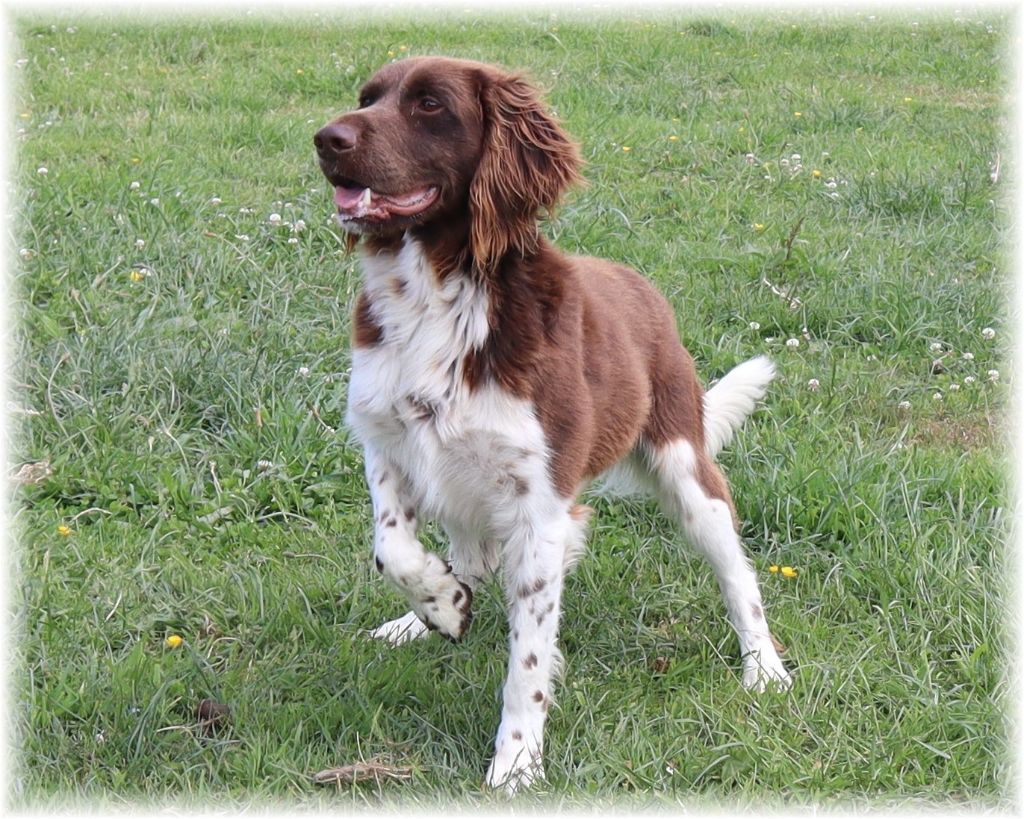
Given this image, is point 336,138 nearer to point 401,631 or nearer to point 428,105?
point 428,105

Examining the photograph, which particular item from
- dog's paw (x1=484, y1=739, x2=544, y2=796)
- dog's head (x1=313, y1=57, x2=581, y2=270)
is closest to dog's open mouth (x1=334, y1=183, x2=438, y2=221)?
dog's head (x1=313, y1=57, x2=581, y2=270)

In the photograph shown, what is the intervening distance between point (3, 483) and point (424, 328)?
65.6 inches

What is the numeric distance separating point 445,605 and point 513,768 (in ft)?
1.33

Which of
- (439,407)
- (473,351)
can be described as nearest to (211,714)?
(439,407)

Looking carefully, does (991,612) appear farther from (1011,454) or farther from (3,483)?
(3,483)

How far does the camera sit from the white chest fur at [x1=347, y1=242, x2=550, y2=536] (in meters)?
3.15

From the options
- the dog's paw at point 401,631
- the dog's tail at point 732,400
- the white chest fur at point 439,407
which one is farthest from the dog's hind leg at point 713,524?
the dog's paw at point 401,631

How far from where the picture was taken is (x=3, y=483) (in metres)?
4.14

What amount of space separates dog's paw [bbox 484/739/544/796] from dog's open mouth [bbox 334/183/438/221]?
4.03ft

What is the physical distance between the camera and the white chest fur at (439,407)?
3146 mm

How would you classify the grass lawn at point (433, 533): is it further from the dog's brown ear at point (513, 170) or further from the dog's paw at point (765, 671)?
the dog's brown ear at point (513, 170)

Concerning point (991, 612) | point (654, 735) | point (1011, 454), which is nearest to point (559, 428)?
point (654, 735)

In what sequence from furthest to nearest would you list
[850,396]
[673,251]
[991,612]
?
[673,251] < [850,396] < [991,612]

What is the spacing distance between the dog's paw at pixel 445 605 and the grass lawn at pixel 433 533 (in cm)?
21
